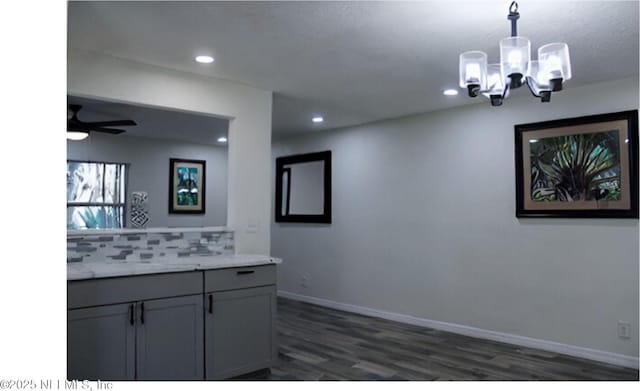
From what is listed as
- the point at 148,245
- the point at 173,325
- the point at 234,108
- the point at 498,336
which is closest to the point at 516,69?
the point at 234,108

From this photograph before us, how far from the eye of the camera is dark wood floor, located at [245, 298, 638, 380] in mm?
3449

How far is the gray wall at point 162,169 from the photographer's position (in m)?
5.32

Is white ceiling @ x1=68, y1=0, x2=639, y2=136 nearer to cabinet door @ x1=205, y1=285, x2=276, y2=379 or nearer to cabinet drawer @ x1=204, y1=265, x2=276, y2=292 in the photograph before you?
cabinet drawer @ x1=204, y1=265, x2=276, y2=292

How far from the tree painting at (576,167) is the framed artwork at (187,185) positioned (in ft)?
12.5

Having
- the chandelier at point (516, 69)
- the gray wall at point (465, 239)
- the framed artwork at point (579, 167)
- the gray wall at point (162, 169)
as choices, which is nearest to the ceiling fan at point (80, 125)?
the gray wall at point (162, 169)

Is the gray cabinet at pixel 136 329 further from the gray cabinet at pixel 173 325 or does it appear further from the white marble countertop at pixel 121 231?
the white marble countertop at pixel 121 231

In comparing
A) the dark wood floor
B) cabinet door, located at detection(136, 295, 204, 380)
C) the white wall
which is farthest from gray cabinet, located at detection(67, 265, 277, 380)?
the white wall

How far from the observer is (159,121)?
15.6 ft

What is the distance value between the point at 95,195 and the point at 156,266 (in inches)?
96.8

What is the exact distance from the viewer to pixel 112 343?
104 inches

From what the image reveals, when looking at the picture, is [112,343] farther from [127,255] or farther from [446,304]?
[446,304]

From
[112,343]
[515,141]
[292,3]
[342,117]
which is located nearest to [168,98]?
[292,3]

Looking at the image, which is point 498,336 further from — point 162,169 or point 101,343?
point 162,169

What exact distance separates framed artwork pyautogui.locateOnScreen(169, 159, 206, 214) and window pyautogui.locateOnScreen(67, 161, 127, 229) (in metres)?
0.60
